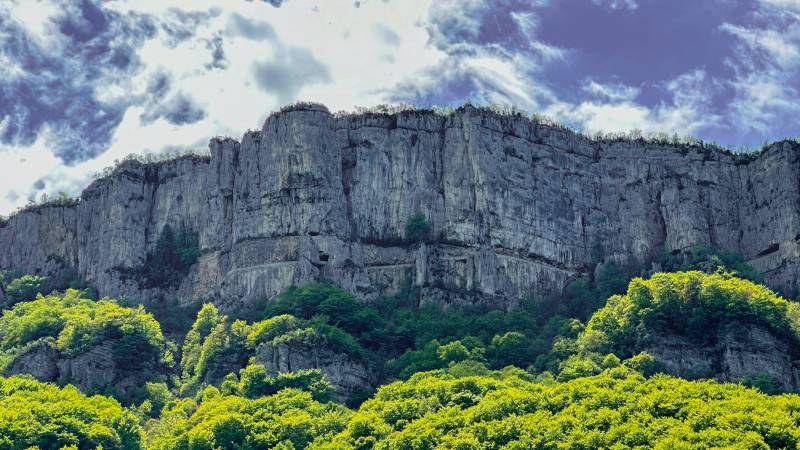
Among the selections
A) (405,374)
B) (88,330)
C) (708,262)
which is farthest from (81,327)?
(708,262)

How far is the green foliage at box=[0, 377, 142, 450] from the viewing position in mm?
102375

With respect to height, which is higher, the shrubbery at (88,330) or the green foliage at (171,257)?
the green foliage at (171,257)

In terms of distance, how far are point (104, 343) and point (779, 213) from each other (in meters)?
48.3

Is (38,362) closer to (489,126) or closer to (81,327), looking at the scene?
(81,327)

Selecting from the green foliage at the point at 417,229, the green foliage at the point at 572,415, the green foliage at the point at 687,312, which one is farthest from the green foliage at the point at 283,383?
the green foliage at the point at 417,229

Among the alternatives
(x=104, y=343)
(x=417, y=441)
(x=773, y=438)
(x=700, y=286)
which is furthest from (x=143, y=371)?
(x=773, y=438)

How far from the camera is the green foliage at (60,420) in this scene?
10238cm

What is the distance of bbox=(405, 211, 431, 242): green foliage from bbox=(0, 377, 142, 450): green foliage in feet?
87.0

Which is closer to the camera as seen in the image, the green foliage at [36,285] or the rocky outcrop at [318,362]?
the rocky outcrop at [318,362]

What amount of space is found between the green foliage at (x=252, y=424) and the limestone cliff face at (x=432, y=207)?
17535 millimetres

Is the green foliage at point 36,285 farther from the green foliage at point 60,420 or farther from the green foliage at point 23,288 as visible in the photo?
the green foliage at point 60,420

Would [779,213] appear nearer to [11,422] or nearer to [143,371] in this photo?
[143,371]

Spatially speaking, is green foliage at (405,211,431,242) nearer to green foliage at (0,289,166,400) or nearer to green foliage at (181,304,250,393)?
green foliage at (181,304,250,393)

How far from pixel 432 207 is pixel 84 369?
91.6 ft
